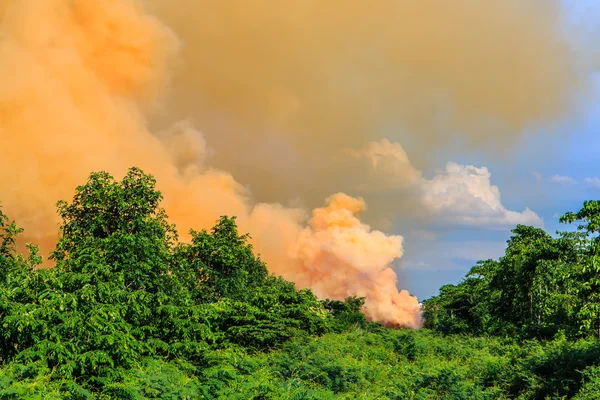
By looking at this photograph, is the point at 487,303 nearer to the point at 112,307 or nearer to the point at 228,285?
the point at 228,285

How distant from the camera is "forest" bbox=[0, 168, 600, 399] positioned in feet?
46.7

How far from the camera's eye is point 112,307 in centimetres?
1547

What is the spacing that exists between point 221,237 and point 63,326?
20.3 m

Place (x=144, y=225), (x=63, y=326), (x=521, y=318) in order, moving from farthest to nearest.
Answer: (x=521, y=318)
(x=144, y=225)
(x=63, y=326)

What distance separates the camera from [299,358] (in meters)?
21.8

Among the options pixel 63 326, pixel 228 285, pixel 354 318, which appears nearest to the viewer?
pixel 63 326

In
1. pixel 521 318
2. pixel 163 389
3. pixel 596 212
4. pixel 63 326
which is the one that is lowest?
pixel 163 389

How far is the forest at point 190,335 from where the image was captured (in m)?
14.2

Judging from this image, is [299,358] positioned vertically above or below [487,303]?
below

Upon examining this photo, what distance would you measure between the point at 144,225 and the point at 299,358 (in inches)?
328

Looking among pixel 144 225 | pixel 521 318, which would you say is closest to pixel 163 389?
pixel 144 225

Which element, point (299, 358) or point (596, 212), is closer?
point (596, 212)

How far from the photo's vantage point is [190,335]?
65.5 ft

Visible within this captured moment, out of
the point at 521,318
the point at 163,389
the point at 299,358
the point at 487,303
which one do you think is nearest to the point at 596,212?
the point at 299,358
